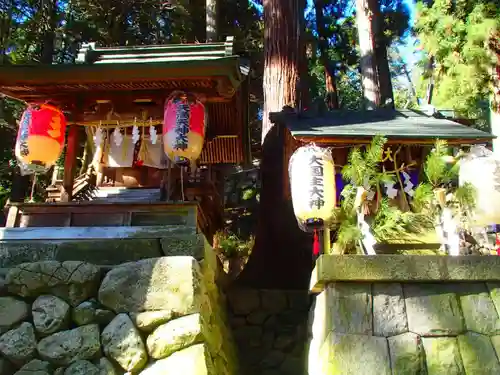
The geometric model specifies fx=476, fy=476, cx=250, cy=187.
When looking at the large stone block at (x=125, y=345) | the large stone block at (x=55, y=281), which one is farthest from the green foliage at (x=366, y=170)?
the large stone block at (x=55, y=281)

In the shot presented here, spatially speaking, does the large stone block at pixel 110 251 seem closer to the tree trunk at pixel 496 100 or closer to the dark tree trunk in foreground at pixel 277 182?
the dark tree trunk in foreground at pixel 277 182

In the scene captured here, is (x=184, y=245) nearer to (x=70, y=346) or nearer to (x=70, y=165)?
(x=70, y=346)

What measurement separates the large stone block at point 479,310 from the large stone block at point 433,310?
8 cm

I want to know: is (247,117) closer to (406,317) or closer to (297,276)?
(297,276)

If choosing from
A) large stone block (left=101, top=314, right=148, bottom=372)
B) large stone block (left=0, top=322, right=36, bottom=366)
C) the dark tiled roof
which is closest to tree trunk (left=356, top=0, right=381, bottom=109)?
the dark tiled roof

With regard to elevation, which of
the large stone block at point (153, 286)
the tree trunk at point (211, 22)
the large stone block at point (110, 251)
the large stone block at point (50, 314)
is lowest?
the large stone block at point (50, 314)

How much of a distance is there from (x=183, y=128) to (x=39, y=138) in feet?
6.45

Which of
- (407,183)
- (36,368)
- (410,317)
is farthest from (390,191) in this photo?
(36,368)

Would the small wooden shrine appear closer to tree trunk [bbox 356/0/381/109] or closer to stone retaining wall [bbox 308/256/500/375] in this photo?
stone retaining wall [bbox 308/256/500/375]

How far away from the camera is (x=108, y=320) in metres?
5.12

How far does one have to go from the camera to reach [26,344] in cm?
487

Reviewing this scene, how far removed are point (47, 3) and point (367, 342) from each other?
1380 cm

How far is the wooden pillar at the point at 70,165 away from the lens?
690cm

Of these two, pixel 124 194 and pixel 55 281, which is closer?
pixel 55 281
